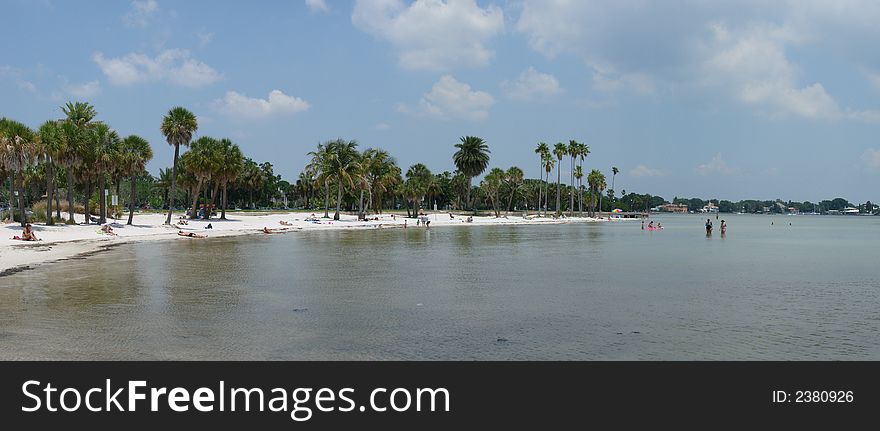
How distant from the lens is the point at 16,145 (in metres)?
45.5

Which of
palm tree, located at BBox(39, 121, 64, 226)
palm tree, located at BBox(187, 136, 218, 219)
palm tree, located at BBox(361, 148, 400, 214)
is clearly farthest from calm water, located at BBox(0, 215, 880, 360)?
palm tree, located at BBox(361, 148, 400, 214)

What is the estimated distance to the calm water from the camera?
38.4 feet

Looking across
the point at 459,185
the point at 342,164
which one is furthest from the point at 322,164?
the point at 459,185

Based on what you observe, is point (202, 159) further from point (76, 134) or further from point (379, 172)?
point (379, 172)

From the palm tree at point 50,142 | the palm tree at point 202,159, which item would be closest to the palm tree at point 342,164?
the palm tree at point 202,159

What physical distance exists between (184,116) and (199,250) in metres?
32.7

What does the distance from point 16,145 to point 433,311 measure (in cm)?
4166

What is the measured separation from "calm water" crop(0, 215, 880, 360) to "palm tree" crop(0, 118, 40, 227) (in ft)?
67.3

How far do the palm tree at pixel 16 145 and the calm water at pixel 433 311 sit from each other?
67.3 feet

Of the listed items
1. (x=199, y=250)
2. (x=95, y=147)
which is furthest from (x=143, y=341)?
(x=95, y=147)

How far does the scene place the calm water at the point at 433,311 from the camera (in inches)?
Result: 460

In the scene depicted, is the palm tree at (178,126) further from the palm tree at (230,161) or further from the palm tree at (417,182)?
the palm tree at (417,182)

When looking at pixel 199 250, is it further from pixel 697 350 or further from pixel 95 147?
pixel 697 350

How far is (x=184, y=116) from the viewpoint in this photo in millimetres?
66188
